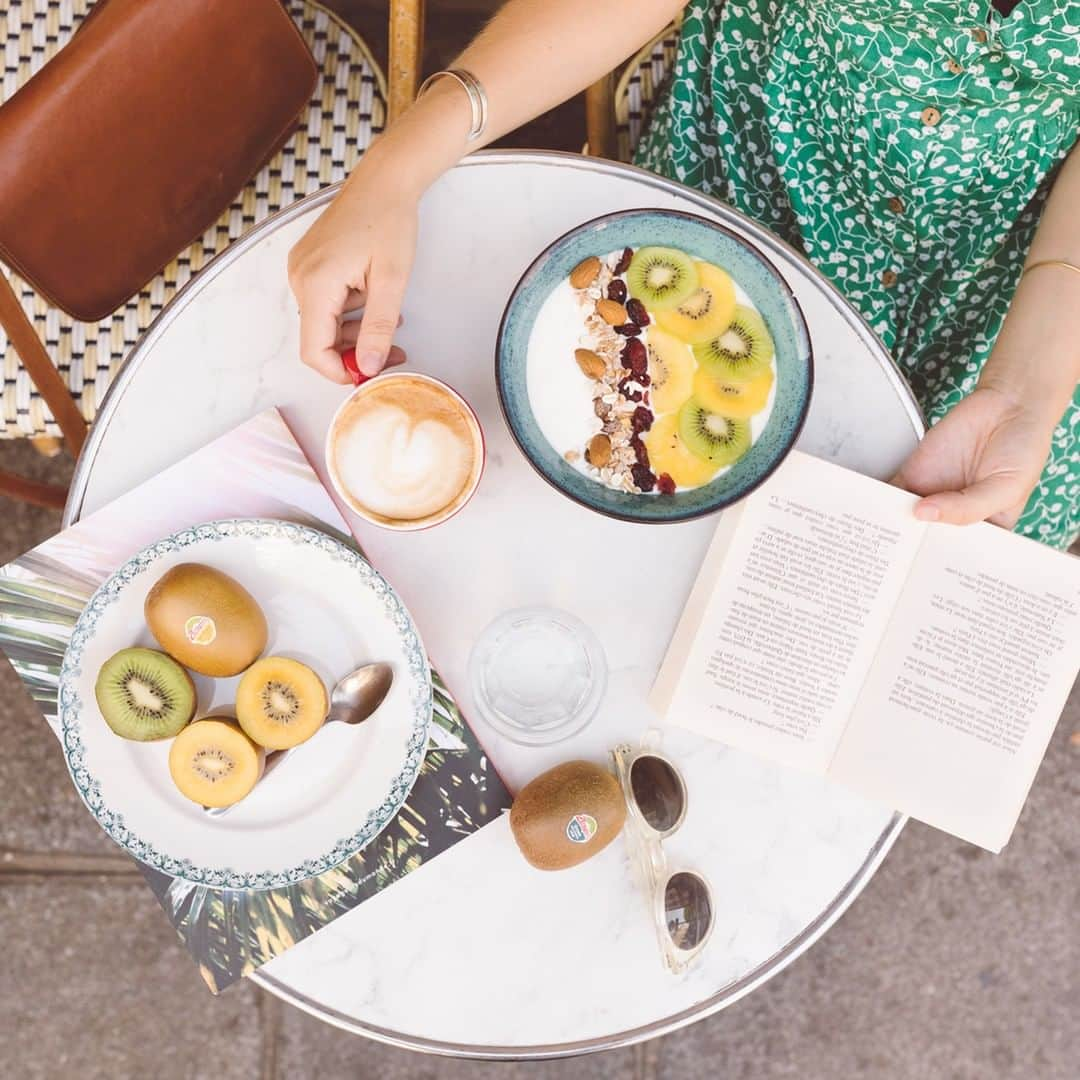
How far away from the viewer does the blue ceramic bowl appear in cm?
76

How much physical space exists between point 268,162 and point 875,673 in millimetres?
866

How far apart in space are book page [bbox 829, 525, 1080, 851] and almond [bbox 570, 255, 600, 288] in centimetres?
37

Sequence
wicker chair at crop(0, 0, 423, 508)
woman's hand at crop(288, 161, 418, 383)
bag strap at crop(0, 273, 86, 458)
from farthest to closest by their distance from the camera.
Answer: wicker chair at crop(0, 0, 423, 508)
bag strap at crop(0, 273, 86, 458)
woman's hand at crop(288, 161, 418, 383)

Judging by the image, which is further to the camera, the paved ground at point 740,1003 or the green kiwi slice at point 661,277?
the paved ground at point 740,1003

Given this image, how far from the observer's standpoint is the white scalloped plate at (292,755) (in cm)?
79

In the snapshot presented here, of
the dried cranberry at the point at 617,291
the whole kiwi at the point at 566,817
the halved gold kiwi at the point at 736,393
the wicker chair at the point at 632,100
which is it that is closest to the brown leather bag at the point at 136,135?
the wicker chair at the point at 632,100

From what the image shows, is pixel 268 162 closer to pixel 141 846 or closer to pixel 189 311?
pixel 189 311

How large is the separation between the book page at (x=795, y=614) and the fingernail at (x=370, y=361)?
0.33m

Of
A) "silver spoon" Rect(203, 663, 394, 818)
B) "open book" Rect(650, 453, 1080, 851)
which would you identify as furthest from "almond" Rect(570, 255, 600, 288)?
"silver spoon" Rect(203, 663, 394, 818)

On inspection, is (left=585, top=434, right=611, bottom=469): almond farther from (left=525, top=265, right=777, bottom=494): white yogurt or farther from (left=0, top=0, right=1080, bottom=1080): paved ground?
Result: (left=0, top=0, right=1080, bottom=1080): paved ground

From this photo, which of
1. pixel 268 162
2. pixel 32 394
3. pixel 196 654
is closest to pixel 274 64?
pixel 268 162

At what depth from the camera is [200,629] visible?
0.76 m

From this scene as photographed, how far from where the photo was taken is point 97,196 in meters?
0.91

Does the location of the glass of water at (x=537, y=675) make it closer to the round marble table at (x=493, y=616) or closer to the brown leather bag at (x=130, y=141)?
the round marble table at (x=493, y=616)
